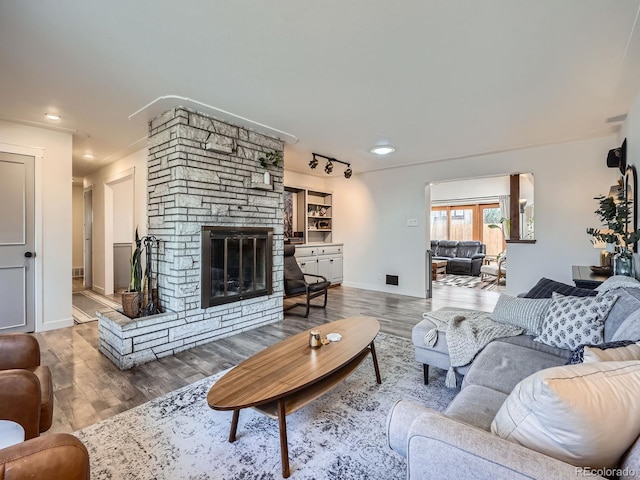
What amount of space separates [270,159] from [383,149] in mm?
1751

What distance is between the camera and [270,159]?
12.8ft


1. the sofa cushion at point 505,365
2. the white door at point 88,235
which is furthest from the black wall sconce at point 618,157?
the white door at point 88,235

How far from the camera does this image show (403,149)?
4.73 m

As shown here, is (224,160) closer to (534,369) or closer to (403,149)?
(403,149)

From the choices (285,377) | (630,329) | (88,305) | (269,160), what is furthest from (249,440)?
(88,305)

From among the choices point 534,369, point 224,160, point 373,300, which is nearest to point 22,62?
point 224,160

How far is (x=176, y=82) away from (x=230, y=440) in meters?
2.70

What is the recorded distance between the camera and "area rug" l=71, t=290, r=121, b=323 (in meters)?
4.33

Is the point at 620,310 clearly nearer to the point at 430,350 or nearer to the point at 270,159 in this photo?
the point at 430,350

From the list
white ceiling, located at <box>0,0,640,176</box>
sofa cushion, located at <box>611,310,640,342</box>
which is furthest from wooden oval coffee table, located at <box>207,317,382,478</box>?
white ceiling, located at <box>0,0,640,176</box>

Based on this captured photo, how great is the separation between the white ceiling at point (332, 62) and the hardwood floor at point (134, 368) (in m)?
2.46

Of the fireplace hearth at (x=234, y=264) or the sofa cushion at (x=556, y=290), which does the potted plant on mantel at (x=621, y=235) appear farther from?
the fireplace hearth at (x=234, y=264)

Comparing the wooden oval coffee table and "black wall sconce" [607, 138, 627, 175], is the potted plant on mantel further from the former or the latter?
the wooden oval coffee table

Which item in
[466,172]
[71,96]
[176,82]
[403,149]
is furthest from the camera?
[466,172]
